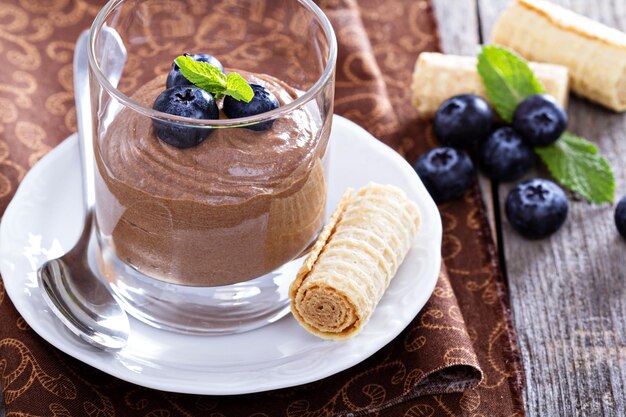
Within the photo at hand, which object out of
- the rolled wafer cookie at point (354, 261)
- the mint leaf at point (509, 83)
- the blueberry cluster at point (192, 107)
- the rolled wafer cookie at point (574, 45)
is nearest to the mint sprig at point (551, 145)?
the mint leaf at point (509, 83)

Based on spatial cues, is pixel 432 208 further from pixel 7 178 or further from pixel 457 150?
pixel 7 178

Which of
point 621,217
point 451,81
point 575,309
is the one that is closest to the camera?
point 575,309

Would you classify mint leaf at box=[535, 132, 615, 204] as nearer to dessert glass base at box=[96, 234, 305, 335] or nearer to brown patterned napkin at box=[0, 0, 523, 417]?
brown patterned napkin at box=[0, 0, 523, 417]

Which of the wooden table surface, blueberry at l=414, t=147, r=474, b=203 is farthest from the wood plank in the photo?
blueberry at l=414, t=147, r=474, b=203

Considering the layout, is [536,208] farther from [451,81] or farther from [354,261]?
[354,261]

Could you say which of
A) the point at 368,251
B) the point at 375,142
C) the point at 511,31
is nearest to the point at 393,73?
the point at 511,31

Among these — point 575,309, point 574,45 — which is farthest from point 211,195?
point 574,45

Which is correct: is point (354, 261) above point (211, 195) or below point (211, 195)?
below
